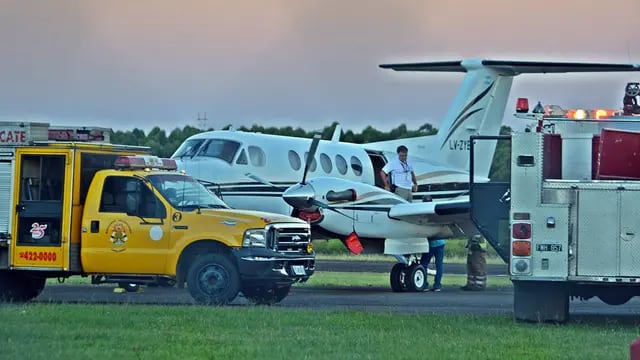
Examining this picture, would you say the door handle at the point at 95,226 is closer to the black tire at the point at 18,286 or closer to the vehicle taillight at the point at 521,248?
the black tire at the point at 18,286

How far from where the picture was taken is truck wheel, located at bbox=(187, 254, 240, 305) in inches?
776

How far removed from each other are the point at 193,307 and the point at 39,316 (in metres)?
2.54

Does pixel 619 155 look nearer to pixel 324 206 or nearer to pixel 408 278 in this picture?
pixel 324 206

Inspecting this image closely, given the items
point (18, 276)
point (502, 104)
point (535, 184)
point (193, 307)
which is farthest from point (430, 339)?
point (502, 104)

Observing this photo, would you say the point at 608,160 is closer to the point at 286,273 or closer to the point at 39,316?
the point at 286,273

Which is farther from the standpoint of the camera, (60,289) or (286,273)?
(60,289)

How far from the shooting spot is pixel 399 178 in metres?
27.9

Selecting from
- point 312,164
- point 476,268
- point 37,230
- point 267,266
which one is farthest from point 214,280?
point 312,164

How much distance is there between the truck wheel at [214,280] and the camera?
19703 millimetres

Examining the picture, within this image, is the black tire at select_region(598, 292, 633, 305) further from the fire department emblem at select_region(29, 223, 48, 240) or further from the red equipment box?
the fire department emblem at select_region(29, 223, 48, 240)

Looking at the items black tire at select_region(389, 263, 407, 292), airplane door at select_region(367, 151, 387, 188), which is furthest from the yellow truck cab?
airplane door at select_region(367, 151, 387, 188)

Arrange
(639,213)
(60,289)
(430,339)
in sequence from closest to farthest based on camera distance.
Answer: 1. (430,339)
2. (639,213)
3. (60,289)

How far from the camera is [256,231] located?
1986 cm

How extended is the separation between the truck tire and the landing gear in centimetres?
1044
